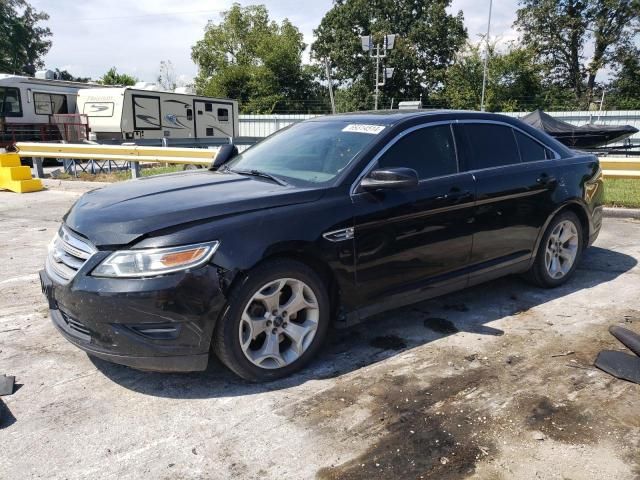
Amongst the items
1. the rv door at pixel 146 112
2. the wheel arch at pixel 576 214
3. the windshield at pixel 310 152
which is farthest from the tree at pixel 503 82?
the windshield at pixel 310 152

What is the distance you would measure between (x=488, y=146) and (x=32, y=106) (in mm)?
20940

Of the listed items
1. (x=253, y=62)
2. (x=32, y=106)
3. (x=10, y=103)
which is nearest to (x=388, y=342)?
(x=10, y=103)

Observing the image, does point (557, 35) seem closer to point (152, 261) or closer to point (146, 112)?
point (146, 112)

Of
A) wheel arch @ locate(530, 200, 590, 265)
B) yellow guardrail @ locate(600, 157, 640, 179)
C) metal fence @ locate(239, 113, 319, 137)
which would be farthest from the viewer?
metal fence @ locate(239, 113, 319, 137)

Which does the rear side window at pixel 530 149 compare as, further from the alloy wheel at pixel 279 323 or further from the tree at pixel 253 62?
the tree at pixel 253 62

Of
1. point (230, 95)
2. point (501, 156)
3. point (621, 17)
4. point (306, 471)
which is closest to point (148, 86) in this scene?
point (501, 156)

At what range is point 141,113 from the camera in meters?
21.1

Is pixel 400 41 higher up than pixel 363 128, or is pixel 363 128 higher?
pixel 400 41

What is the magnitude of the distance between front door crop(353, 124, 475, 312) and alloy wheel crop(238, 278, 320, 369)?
0.41m

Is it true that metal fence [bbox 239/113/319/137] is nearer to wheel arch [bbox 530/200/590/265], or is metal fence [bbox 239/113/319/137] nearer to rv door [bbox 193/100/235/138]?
rv door [bbox 193/100/235/138]

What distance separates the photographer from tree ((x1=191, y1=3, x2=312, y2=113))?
157 ft

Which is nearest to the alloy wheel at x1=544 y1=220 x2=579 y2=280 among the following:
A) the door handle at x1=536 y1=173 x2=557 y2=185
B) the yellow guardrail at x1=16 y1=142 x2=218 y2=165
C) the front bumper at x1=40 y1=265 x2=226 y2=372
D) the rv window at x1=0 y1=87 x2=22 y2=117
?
the door handle at x1=536 y1=173 x2=557 y2=185

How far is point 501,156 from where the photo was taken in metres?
4.35

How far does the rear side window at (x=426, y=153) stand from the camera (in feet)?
12.0
